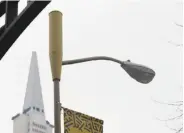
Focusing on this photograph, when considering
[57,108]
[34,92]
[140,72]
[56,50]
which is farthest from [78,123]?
[34,92]

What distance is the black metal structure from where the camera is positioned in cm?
763

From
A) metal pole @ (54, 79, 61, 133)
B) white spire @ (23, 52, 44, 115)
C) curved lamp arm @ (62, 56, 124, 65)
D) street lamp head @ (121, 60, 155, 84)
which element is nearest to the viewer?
metal pole @ (54, 79, 61, 133)

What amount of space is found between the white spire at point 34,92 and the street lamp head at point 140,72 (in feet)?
205

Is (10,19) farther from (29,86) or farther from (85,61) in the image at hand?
(29,86)

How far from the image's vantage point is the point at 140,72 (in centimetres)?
1112

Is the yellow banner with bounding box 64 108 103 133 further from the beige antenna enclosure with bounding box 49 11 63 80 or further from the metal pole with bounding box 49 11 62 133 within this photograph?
the beige antenna enclosure with bounding box 49 11 63 80

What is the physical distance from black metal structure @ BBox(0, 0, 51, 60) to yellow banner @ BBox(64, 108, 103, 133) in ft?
6.36

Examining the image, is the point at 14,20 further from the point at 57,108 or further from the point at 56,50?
the point at 57,108

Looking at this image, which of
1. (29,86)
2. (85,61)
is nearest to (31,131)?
(29,86)

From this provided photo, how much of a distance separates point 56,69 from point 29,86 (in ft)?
221

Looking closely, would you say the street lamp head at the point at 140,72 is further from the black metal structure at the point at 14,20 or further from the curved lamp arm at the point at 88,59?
the black metal structure at the point at 14,20

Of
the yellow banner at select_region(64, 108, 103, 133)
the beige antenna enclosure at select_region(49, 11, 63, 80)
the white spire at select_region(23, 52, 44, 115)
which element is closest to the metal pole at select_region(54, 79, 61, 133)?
the beige antenna enclosure at select_region(49, 11, 63, 80)

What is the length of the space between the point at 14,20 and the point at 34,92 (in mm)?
70300

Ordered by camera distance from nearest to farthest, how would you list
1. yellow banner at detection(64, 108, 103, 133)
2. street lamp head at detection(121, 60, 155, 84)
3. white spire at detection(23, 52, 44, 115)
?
1. yellow banner at detection(64, 108, 103, 133)
2. street lamp head at detection(121, 60, 155, 84)
3. white spire at detection(23, 52, 44, 115)
